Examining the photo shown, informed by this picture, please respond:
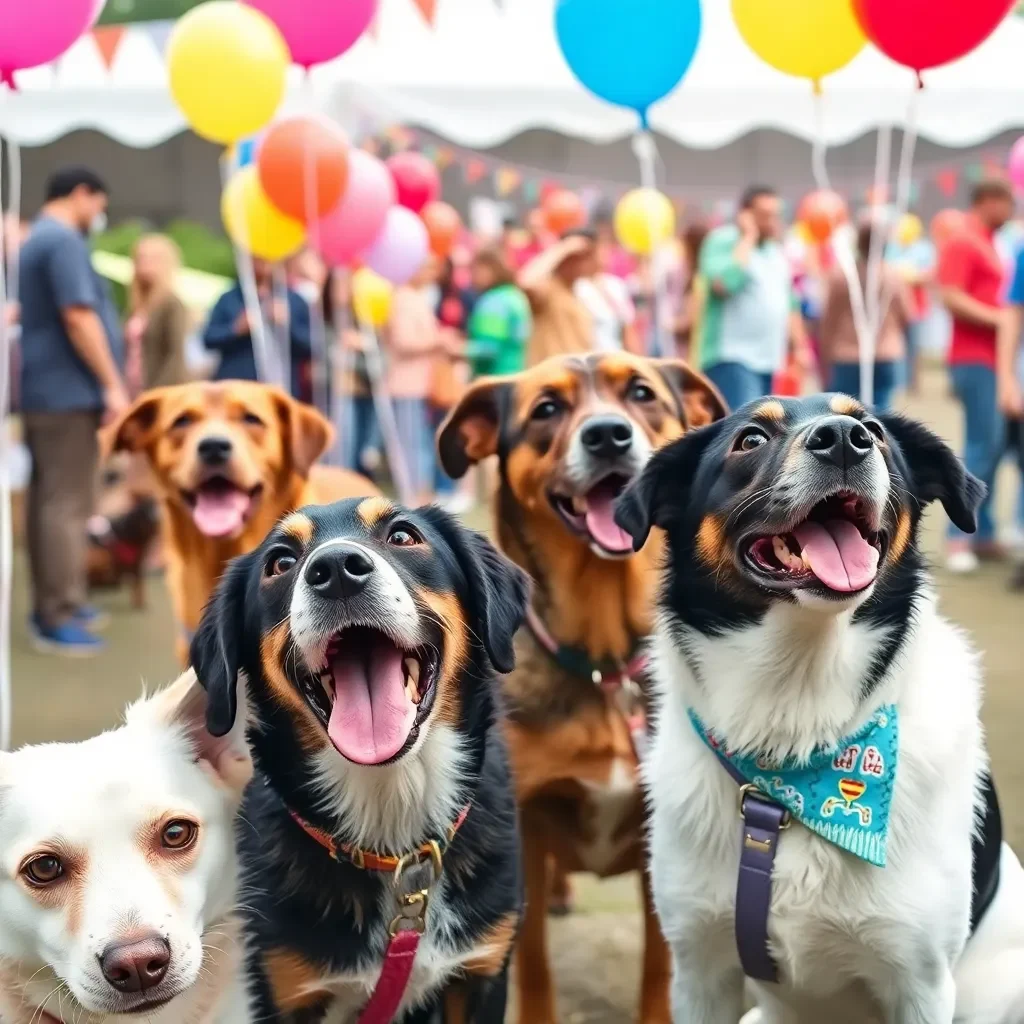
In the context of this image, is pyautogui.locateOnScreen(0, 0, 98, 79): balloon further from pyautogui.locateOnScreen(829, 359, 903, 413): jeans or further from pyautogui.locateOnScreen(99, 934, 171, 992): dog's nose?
pyautogui.locateOnScreen(829, 359, 903, 413): jeans

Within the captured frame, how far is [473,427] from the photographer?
2.98 meters

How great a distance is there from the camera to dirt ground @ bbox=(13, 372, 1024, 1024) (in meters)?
3.10

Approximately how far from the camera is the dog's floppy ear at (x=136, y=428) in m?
3.79

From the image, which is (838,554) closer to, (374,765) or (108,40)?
(374,765)

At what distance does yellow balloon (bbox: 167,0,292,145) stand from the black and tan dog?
2.89 metres

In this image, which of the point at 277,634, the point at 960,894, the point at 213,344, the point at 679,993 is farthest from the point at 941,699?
the point at 213,344

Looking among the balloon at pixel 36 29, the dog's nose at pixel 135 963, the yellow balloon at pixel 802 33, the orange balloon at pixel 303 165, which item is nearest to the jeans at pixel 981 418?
the yellow balloon at pixel 802 33

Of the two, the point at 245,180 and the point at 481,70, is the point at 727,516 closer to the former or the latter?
A: the point at 245,180

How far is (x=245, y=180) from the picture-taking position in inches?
221

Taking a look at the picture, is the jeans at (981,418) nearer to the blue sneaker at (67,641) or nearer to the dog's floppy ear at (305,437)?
the dog's floppy ear at (305,437)

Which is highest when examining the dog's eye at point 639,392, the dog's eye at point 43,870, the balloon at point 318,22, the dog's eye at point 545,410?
the balloon at point 318,22

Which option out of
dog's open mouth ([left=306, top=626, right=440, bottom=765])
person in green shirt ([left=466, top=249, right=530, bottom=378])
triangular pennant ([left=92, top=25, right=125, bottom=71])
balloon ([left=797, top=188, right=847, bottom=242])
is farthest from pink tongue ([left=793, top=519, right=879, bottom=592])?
balloon ([left=797, top=188, right=847, bottom=242])

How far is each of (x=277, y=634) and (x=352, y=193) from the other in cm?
385

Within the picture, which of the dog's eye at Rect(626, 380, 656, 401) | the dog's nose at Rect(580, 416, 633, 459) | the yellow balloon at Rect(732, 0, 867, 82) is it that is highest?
the yellow balloon at Rect(732, 0, 867, 82)
